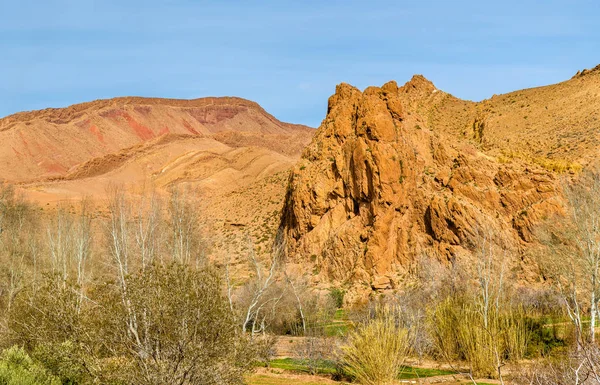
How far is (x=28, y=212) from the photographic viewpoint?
77.9 m

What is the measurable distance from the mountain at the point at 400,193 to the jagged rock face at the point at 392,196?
0.26 feet

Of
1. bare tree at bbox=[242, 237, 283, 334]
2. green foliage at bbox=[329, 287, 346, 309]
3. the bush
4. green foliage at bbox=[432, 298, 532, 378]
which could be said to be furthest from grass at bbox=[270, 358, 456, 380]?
green foliage at bbox=[329, 287, 346, 309]

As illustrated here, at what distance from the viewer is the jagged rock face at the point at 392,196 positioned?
46.0 meters

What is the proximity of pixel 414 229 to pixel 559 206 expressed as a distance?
10074 mm

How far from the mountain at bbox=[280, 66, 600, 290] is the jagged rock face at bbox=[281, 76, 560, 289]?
0.08m

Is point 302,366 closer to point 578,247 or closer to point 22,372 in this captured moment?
point 22,372

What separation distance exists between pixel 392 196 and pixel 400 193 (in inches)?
29.6

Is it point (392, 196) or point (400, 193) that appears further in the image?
point (400, 193)

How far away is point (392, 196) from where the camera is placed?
161 ft

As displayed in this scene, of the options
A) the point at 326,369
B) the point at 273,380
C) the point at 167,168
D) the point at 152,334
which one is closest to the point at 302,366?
the point at 326,369

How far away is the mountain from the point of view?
4569 cm

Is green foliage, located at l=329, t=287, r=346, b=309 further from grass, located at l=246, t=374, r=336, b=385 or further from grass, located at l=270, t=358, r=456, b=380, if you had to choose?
grass, located at l=246, t=374, r=336, b=385

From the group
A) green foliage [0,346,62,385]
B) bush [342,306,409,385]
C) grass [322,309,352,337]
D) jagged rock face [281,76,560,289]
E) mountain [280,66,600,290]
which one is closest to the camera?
green foliage [0,346,62,385]

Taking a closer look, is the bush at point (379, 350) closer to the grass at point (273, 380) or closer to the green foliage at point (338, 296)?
the grass at point (273, 380)
